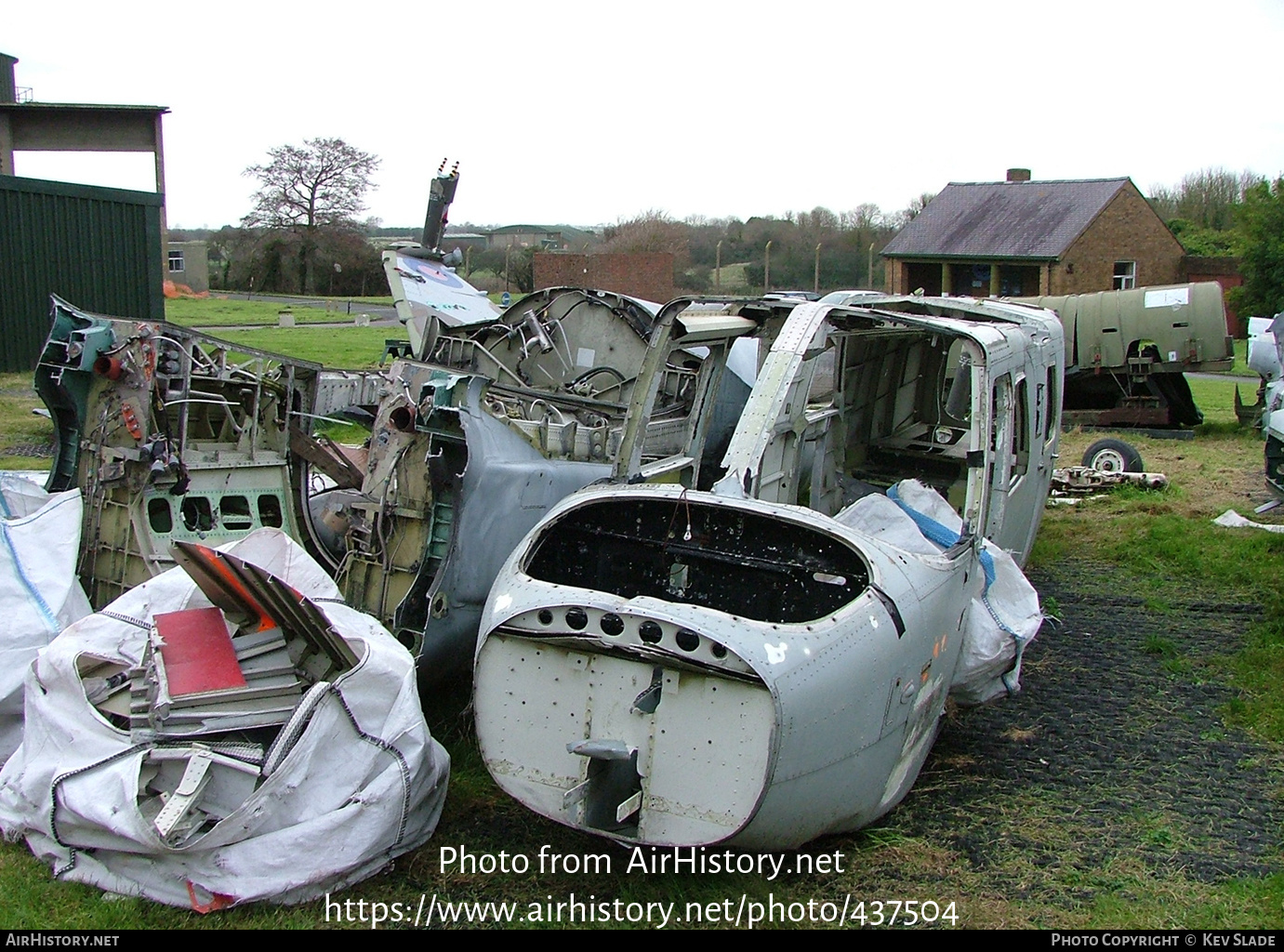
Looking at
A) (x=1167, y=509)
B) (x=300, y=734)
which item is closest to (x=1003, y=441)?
(x=300, y=734)

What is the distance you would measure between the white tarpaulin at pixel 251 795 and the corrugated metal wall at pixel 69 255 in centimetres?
1519

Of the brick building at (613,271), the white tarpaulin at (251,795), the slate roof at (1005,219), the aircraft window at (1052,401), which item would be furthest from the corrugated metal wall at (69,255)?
the slate roof at (1005,219)

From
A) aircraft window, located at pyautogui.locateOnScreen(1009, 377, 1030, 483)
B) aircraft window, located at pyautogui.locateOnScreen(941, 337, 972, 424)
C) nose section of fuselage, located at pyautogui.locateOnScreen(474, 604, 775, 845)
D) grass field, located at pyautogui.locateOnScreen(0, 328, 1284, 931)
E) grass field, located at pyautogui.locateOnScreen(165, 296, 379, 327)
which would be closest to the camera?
nose section of fuselage, located at pyautogui.locateOnScreen(474, 604, 775, 845)

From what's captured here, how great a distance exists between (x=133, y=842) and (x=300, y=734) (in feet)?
2.03

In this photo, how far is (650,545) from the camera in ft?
14.7

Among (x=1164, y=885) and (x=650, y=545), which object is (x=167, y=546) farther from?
(x=1164, y=885)

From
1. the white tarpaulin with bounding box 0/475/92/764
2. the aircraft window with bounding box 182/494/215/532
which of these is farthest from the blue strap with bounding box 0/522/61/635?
the aircraft window with bounding box 182/494/215/532

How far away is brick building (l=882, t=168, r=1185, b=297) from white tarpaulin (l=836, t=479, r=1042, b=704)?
87.0ft

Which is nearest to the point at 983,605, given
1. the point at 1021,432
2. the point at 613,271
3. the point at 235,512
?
the point at 1021,432

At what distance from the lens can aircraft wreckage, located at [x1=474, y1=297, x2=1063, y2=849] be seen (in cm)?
354

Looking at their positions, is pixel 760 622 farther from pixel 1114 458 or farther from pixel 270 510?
pixel 1114 458

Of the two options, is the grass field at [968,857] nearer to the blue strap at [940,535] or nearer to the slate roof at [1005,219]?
the blue strap at [940,535]

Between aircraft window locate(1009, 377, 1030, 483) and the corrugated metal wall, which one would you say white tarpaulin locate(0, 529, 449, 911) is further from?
the corrugated metal wall
